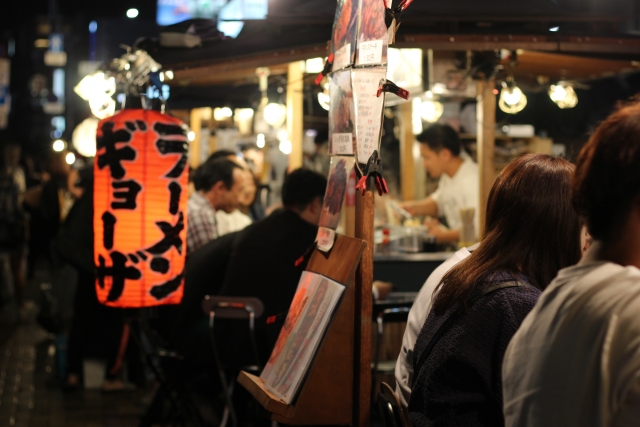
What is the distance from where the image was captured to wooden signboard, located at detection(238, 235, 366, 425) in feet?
11.5

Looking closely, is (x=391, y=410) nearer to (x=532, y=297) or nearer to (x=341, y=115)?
(x=532, y=297)

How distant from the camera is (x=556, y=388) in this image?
1.78m

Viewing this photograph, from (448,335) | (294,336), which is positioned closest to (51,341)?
(294,336)

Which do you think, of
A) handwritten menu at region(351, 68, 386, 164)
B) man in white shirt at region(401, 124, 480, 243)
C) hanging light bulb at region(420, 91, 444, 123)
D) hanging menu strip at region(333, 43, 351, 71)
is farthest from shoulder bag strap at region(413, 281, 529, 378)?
hanging light bulb at region(420, 91, 444, 123)

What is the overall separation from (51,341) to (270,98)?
527 cm

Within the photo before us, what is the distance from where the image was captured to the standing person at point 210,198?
7555 millimetres

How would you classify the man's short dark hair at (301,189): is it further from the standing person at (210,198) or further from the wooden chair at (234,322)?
the standing person at (210,198)

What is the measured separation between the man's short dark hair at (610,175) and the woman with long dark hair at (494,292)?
90 cm

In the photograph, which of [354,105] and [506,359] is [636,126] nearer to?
[506,359]

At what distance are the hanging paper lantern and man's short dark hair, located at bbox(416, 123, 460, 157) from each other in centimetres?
410

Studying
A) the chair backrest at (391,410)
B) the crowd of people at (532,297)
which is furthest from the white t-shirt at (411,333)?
the chair backrest at (391,410)

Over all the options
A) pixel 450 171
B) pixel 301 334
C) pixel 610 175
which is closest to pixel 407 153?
pixel 450 171

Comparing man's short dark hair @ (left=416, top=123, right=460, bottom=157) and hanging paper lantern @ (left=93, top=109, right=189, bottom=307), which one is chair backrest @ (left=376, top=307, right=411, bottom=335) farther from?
man's short dark hair @ (left=416, top=123, right=460, bottom=157)

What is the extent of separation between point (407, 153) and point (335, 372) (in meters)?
8.28
